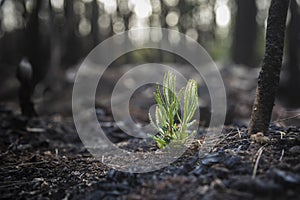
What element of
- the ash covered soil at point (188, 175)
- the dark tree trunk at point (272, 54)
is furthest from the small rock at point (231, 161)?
the dark tree trunk at point (272, 54)

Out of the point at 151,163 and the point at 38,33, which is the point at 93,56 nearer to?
the point at 38,33

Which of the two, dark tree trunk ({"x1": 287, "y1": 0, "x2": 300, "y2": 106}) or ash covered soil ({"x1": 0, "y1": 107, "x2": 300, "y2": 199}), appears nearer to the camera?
ash covered soil ({"x1": 0, "y1": 107, "x2": 300, "y2": 199})

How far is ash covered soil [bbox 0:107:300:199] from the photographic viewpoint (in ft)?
5.06

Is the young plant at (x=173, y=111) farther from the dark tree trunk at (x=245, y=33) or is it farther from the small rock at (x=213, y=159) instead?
the dark tree trunk at (x=245, y=33)

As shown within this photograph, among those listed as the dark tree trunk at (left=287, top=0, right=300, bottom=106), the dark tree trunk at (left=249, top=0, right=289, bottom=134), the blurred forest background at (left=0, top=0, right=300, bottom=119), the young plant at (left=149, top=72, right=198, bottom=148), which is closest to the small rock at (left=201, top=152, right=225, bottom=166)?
the young plant at (left=149, top=72, right=198, bottom=148)

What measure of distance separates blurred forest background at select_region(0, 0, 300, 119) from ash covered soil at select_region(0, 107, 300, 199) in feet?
7.58

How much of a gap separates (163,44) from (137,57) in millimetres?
2568

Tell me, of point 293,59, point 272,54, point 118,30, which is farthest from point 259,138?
point 118,30

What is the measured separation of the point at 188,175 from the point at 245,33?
1105 cm

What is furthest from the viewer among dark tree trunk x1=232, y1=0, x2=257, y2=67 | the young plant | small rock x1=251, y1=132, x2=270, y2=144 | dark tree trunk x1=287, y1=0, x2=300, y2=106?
dark tree trunk x1=232, y1=0, x2=257, y2=67

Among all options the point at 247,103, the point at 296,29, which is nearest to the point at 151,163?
the point at 247,103

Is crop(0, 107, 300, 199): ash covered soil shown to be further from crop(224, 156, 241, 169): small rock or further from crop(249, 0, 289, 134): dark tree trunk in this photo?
crop(249, 0, 289, 134): dark tree trunk

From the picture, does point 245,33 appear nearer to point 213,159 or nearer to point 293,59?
point 293,59

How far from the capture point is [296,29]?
739 cm
